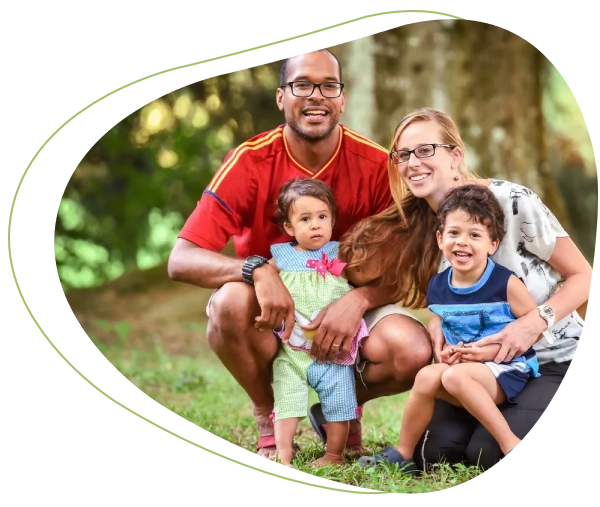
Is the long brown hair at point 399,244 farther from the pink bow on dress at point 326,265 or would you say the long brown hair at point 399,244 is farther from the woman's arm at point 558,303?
the woman's arm at point 558,303

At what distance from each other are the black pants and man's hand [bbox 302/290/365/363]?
1.04 feet

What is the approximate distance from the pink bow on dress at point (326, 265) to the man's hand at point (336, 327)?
8 cm

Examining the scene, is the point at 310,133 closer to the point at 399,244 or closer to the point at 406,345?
the point at 399,244

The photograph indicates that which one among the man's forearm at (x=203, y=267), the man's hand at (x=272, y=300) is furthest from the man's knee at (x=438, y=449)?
the man's forearm at (x=203, y=267)

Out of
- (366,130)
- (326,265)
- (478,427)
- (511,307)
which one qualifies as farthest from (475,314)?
(366,130)

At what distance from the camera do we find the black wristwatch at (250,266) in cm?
275

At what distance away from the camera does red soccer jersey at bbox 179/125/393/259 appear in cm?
284

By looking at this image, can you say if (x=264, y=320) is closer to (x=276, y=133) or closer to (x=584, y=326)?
(x=276, y=133)

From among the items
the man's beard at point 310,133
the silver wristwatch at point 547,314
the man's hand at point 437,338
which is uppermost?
the man's beard at point 310,133

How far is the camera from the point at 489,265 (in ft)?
8.42

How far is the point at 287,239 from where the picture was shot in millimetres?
2850

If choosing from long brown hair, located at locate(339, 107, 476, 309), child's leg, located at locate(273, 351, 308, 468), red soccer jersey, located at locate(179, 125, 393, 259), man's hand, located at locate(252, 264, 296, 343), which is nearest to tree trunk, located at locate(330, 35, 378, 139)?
red soccer jersey, located at locate(179, 125, 393, 259)

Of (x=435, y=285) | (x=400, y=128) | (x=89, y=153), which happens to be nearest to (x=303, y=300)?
(x=435, y=285)

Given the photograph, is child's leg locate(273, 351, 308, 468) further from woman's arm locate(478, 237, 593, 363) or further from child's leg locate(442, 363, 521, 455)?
woman's arm locate(478, 237, 593, 363)
